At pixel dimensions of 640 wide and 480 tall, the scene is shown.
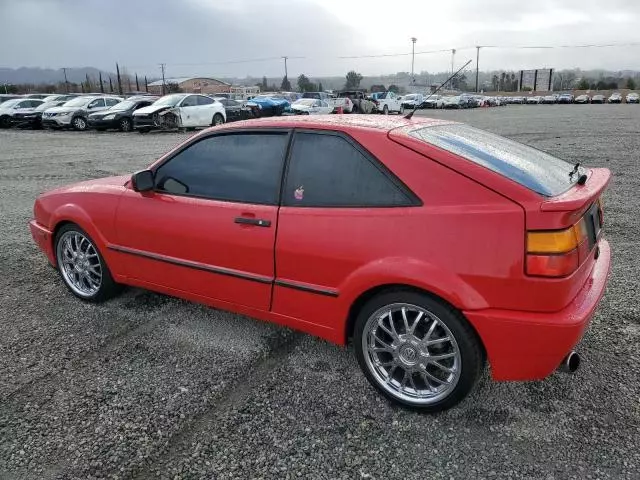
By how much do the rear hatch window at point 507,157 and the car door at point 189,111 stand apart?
18.1 metres

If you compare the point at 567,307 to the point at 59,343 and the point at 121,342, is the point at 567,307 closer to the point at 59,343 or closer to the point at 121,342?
the point at 121,342

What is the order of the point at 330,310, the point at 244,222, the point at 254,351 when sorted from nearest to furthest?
the point at 330,310, the point at 244,222, the point at 254,351

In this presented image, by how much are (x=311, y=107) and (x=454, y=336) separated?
989 inches

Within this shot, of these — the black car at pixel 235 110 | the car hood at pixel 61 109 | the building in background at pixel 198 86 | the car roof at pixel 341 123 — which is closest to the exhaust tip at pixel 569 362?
the car roof at pixel 341 123

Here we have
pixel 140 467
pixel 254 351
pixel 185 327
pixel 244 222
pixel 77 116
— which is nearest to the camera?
pixel 140 467

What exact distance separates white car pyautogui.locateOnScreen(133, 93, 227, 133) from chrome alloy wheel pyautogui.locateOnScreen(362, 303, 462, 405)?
61.4 ft

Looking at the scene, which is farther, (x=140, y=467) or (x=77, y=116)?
(x=77, y=116)

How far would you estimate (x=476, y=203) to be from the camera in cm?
238

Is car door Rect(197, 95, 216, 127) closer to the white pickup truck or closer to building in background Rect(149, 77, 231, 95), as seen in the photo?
the white pickup truck

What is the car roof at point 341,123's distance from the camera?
9.44 feet

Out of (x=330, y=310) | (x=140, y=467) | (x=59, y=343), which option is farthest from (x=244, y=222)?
(x=59, y=343)

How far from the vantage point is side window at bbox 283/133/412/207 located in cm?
264

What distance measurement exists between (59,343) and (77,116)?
72.8ft

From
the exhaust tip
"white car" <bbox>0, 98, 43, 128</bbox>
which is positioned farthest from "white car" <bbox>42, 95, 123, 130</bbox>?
the exhaust tip
